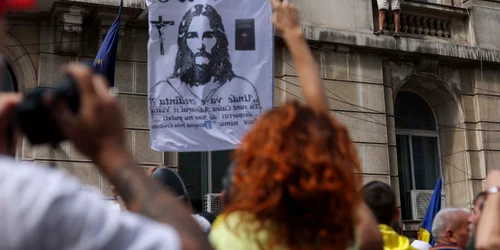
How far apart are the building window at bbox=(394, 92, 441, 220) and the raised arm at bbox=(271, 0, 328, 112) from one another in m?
9.57

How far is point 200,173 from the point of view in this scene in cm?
1066

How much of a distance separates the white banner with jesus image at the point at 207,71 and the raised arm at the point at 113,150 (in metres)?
5.13

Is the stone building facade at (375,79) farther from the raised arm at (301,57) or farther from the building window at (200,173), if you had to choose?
the raised arm at (301,57)

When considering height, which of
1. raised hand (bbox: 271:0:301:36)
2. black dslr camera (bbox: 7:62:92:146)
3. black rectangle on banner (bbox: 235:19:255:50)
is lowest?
black dslr camera (bbox: 7:62:92:146)

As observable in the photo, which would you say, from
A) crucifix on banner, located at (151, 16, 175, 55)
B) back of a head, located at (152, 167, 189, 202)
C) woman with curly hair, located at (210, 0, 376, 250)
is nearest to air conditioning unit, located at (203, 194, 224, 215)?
crucifix on banner, located at (151, 16, 175, 55)

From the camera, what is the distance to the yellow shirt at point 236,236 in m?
1.93

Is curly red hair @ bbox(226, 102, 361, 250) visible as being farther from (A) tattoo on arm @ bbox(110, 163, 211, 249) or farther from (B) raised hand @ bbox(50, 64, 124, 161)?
(B) raised hand @ bbox(50, 64, 124, 161)

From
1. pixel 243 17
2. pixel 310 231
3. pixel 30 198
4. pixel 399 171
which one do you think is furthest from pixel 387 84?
pixel 30 198

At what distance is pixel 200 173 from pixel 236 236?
8.70 meters

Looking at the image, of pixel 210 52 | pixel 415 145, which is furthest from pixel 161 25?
pixel 415 145

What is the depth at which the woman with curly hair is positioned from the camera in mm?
1814

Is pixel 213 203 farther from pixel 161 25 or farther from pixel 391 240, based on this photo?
pixel 391 240

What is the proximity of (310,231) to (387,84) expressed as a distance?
1007 centimetres

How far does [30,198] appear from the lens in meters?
1.15
